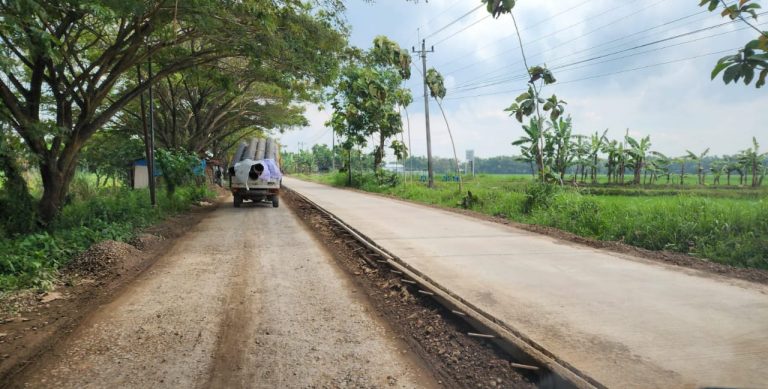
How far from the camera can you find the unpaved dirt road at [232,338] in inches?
141

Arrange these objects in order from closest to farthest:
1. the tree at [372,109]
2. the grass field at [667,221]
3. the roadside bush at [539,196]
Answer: the grass field at [667,221] < the roadside bush at [539,196] < the tree at [372,109]

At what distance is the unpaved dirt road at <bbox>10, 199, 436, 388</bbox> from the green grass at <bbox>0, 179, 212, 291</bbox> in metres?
1.49

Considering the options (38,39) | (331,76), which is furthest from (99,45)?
(38,39)

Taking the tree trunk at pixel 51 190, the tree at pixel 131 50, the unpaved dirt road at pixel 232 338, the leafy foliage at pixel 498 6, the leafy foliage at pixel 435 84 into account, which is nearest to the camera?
the leafy foliage at pixel 498 6

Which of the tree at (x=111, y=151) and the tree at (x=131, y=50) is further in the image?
the tree at (x=111, y=151)

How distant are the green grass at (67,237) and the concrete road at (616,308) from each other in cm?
547

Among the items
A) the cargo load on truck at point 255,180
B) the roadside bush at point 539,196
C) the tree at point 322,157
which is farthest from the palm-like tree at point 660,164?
the tree at point 322,157

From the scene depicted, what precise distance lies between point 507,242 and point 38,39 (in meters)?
8.74

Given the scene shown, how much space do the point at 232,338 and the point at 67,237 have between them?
6611 mm

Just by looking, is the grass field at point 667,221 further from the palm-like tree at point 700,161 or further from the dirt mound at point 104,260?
the palm-like tree at point 700,161

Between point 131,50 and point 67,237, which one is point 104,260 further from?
point 131,50

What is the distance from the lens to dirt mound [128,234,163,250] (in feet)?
30.0

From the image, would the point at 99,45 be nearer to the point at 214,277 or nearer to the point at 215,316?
the point at 214,277

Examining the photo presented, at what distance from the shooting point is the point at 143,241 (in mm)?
9406
